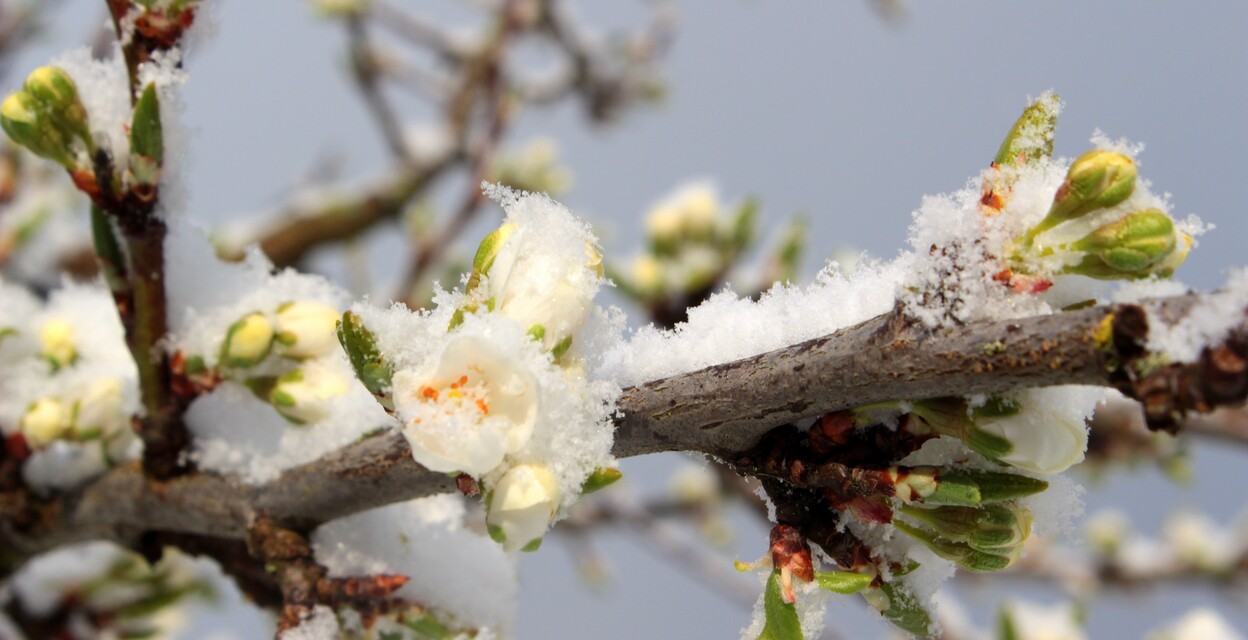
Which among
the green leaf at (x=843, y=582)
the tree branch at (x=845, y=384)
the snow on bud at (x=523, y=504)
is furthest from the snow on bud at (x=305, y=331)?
the green leaf at (x=843, y=582)

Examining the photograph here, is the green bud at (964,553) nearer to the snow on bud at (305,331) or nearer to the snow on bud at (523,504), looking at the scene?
the snow on bud at (523,504)

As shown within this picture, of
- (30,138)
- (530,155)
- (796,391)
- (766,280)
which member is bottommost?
(796,391)

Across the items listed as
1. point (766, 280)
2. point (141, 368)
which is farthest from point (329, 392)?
point (766, 280)

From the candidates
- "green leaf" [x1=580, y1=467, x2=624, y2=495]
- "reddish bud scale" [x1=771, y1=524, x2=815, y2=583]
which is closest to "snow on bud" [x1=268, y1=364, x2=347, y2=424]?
"green leaf" [x1=580, y1=467, x2=624, y2=495]

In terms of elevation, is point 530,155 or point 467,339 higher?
point 530,155

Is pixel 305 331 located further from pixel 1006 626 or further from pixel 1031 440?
pixel 1006 626

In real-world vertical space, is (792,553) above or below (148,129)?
below

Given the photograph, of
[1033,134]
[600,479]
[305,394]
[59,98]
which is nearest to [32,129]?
[59,98]

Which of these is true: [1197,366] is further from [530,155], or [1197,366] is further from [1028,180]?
[530,155]
